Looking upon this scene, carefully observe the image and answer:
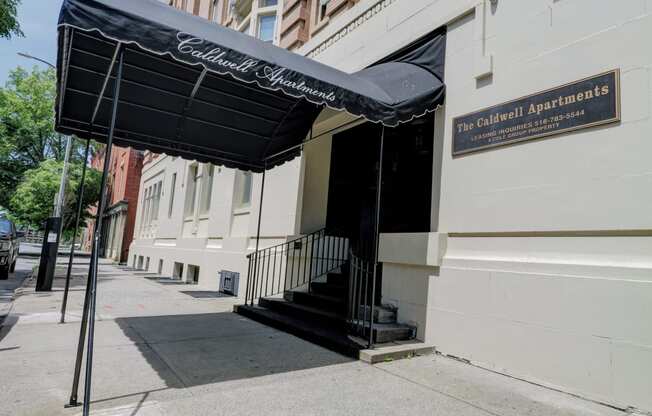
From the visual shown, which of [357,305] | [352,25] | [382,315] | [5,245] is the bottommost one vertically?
[382,315]

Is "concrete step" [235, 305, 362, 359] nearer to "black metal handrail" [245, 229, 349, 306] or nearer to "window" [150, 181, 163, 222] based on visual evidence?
"black metal handrail" [245, 229, 349, 306]

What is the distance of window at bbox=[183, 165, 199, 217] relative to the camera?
1603 centimetres

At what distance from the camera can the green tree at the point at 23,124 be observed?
103 ft

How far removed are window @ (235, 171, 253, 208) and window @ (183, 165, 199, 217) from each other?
16.3 feet

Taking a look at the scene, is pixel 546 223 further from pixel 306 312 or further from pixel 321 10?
pixel 321 10

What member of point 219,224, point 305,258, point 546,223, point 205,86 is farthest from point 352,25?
point 219,224

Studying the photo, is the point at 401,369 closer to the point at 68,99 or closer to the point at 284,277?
the point at 284,277

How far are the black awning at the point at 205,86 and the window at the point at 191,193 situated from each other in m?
8.96

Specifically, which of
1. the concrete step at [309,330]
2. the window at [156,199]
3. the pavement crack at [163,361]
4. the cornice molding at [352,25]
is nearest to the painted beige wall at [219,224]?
the window at [156,199]

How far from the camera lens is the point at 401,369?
444 cm

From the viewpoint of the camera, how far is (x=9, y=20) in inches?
378

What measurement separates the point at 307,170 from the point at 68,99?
4.65 m

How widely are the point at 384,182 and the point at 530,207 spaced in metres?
3.14

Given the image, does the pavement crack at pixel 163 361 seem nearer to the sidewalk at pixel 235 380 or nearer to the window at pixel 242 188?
the sidewalk at pixel 235 380
